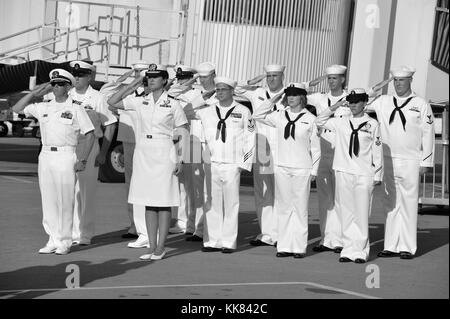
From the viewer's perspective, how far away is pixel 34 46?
786 inches

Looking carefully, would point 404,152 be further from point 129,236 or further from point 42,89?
point 42,89

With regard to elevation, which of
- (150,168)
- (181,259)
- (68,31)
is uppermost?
(68,31)

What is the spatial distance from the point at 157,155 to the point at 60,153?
3.17 ft

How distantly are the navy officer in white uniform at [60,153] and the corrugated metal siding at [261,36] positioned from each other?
22.0 ft

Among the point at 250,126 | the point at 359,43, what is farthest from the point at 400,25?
the point at 250,126

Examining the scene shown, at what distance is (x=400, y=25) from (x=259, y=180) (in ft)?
19.4

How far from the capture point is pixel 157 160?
40.1 ft

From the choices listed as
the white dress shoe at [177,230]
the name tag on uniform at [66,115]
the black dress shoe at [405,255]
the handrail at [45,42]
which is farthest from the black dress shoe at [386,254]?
the handrail at [45,42]

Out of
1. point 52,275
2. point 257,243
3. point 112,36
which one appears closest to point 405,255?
point 257,243
